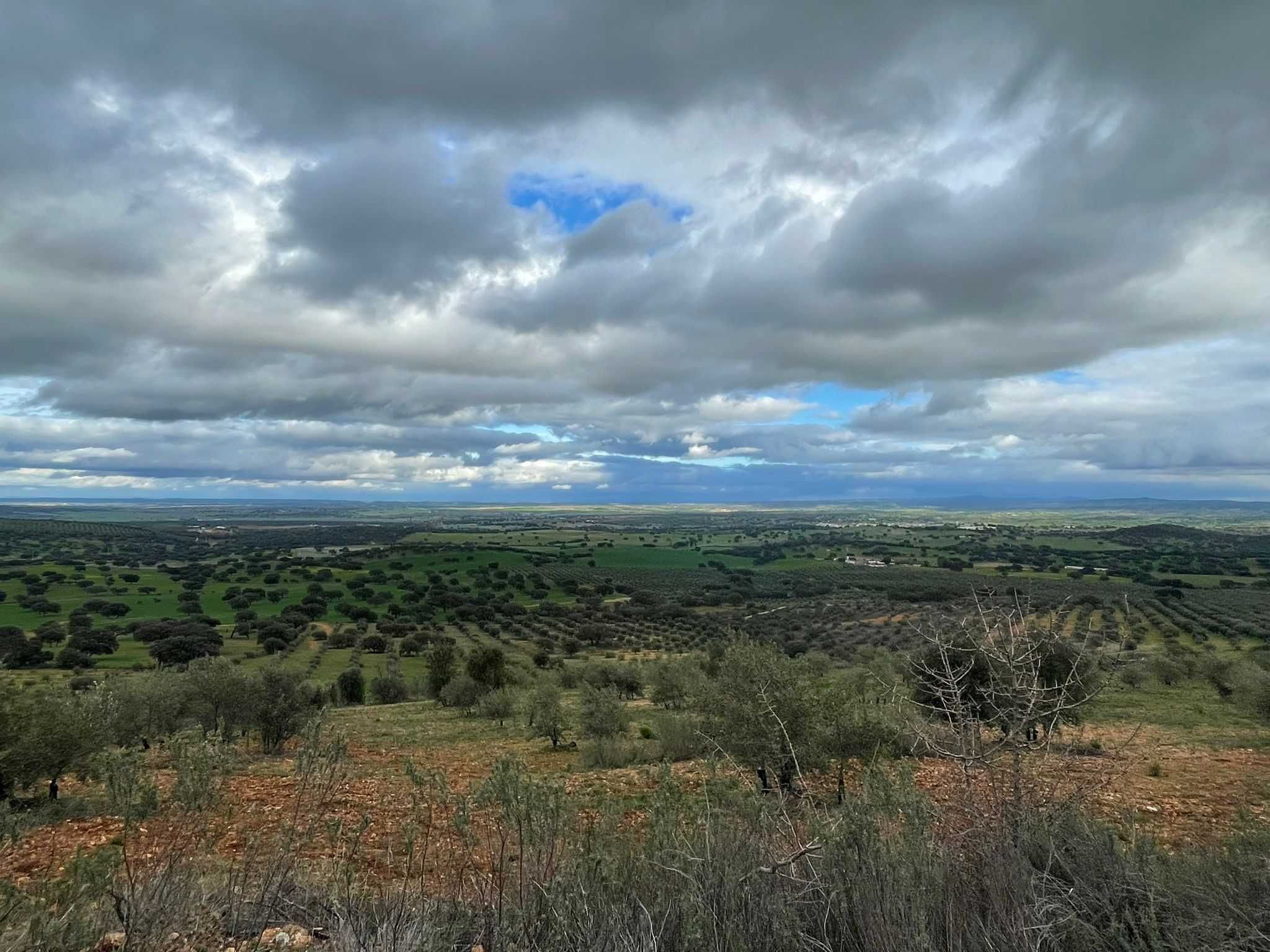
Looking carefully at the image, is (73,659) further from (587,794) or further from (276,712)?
(587,794)

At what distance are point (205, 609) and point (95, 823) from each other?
98.0m

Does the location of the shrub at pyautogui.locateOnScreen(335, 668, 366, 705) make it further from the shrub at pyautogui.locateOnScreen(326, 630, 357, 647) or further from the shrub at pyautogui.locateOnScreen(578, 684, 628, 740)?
the shrub at pyautogui.locateOnScreen(326, 630, 357, 647)

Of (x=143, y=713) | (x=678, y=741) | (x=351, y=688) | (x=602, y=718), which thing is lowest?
(x=351, y=688)

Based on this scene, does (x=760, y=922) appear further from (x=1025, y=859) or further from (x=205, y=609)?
(x=205, y=609)

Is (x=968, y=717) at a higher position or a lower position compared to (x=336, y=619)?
higher

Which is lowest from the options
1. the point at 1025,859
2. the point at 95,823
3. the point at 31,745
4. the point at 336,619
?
the point at 336,619

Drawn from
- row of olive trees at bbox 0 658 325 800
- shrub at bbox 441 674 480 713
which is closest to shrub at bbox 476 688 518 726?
shrub at bbox 441 674 480 713

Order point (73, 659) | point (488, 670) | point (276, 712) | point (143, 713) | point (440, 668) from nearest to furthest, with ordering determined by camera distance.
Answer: point (143, 713) → point (276, 712) → point (488, 670) → point (440, 668) → point (73, 659)

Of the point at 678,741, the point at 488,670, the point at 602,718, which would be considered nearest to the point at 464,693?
the point at 488,670

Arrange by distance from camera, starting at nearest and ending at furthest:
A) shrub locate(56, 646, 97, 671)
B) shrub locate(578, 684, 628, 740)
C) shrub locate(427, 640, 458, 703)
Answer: shrub locate(578, 684, 628, 740), shrub locate(427, 640, 458, 703), shrub locate(56, 646, 97, 671)

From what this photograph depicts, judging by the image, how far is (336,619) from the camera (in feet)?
300

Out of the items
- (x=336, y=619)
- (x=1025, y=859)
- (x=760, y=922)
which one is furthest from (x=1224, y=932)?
(x=336, y=619)

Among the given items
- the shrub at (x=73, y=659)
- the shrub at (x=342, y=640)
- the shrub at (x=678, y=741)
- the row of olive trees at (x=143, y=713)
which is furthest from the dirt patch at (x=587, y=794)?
the shrub at (x=342, y=640)

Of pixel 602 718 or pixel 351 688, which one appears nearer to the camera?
pixel 602 718
